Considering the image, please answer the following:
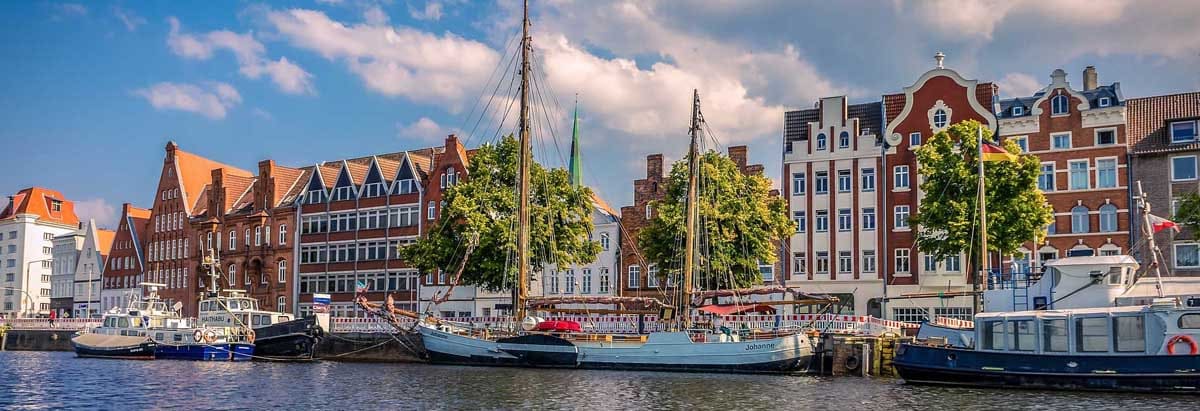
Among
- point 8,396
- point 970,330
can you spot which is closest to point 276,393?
point 8,396

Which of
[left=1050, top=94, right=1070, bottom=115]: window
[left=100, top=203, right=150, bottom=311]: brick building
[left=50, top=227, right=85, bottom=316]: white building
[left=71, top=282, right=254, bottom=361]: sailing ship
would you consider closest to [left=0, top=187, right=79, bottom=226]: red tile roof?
[left=50, top=227, right=85, bottom=316]: white building

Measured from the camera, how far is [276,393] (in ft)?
136

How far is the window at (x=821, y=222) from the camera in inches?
2749

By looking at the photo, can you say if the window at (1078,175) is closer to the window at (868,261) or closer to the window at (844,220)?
the window at (868,261)

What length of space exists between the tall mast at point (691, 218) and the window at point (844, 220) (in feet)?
40.7

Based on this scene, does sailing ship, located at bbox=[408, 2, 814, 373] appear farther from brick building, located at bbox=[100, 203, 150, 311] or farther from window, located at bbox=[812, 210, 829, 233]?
brick building, located at bbox=[100, 203, 150, 311]

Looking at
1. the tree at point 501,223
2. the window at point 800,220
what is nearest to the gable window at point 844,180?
the window at point 800,220

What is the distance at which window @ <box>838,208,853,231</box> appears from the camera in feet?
226

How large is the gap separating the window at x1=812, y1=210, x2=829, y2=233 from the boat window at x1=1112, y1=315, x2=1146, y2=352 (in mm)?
30929

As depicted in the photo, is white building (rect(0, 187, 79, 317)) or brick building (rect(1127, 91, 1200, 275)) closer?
brick building (rect(1127, 91, 1200, 275))

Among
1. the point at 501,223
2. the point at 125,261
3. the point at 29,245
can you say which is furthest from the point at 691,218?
the point at 29,245

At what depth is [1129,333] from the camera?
38.9 metres

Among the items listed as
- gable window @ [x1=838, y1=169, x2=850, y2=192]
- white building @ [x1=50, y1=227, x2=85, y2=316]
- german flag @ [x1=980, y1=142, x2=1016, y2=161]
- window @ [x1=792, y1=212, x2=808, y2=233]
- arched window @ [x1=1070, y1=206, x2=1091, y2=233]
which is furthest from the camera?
white building @ [x1=50, y1=227, x2=85, y2=316]

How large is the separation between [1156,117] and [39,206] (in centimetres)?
13099
